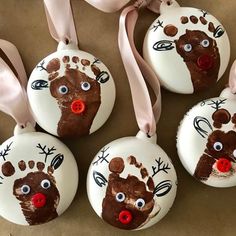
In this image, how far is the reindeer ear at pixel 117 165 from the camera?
2.55 ft

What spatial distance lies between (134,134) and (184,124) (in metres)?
0.09

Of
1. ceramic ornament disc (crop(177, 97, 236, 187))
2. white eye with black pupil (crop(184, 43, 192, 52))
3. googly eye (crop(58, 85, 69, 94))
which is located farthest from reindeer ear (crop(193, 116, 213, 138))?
googly eye (crop(58, 85, 69, 94))

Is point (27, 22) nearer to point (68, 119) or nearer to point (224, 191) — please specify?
point (68, 119)

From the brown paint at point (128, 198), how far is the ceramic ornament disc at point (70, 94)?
0.10 meters

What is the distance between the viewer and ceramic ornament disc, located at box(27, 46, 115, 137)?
0.80m

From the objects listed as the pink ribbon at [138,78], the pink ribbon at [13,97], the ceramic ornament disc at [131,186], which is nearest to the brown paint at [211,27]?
the pink ribbon at [138,78]

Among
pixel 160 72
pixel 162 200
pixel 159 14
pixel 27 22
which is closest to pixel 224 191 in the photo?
pixel 162 200

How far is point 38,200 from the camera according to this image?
0.77m

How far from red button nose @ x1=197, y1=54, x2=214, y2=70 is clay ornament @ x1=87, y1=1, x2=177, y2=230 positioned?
11 centimetres

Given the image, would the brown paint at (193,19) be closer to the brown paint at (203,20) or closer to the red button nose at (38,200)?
the brown paint at (203,20)

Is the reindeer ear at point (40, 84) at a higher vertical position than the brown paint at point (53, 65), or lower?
lower

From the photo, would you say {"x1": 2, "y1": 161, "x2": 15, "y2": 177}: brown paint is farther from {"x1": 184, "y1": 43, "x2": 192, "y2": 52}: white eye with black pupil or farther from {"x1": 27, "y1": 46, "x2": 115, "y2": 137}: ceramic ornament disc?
{"x1": 184, "y1": 43, "x2": 192, "y2": 52}: white eye with black pupil

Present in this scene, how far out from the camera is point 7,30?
887 millimetres

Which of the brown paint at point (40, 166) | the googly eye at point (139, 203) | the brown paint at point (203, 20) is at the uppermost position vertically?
the brown paint at point (203, 20)
